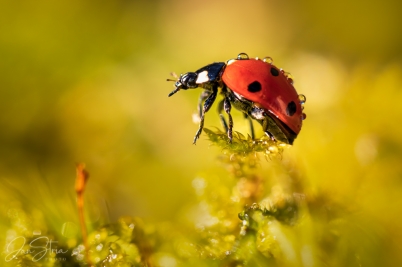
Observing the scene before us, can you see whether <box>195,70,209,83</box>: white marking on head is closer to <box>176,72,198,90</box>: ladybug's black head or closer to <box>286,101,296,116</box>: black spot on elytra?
<box>176,72,198,90</box>: ladybug's black head

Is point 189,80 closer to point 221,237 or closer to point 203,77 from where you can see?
point 203,77

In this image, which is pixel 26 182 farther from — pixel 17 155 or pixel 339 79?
pixel 339 79

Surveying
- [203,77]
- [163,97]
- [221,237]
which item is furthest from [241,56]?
[163,97]

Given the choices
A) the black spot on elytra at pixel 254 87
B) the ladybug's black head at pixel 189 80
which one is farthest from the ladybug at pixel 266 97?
the ladybug's black head at pixel 189 80

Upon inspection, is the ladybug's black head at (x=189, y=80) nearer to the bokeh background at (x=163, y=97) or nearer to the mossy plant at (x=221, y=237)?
the bokeh background at (x=163, y=97)

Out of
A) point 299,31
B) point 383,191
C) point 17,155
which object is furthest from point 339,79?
point 17,155

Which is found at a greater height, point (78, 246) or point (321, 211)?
point (321, 211)
